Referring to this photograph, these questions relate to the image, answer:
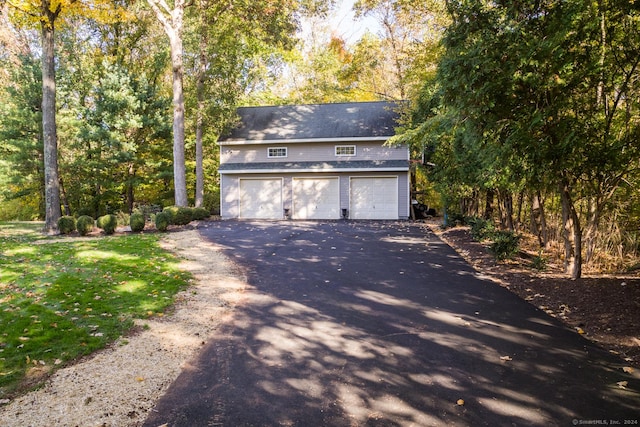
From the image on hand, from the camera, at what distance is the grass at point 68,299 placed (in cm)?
384

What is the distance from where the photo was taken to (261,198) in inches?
819

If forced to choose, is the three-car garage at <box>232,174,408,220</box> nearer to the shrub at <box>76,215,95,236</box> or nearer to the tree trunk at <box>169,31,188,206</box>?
the tree trunk at <box>169,31,188,206</box>

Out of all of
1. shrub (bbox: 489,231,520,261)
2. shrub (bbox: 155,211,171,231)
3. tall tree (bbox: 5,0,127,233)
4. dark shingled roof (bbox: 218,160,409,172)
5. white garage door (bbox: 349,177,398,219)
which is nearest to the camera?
shrub (bbox: 489,231,520,261)

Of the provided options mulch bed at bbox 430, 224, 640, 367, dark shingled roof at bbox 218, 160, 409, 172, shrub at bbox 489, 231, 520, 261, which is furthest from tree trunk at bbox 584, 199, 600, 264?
dark shingled roof at bbox 218, 160, 409, 172

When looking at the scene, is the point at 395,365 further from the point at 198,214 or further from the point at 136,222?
the point at 198,214

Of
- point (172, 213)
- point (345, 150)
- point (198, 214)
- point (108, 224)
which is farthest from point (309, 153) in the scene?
point (108, 224)

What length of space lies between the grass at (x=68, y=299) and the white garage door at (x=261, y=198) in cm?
1158

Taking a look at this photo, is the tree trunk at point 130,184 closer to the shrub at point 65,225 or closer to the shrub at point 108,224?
the shrub at point 65,225

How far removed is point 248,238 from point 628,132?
9.68 m

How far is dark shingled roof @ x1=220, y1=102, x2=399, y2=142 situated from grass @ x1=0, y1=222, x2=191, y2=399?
43.3 ft

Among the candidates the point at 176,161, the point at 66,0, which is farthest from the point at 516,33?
the point at 176,161

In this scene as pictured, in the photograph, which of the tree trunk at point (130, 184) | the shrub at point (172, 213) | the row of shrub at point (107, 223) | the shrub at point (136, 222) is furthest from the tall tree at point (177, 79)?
the tree trunk at point (130, 184)

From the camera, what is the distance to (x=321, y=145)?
813 inches

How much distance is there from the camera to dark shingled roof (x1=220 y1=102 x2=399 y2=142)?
67.6ft
